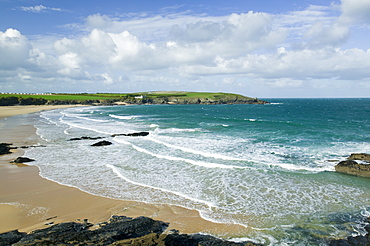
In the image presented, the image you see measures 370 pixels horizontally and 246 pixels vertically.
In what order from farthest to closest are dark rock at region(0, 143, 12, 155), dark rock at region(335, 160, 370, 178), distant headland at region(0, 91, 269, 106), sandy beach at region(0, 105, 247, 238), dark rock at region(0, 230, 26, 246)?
distant headland at region(0, 91, 269, 106) < dark rock at region(0, 143, 12, 155) < dark rock at region(335, 160, 370, 178) < sandy beach at region(0, 105, 247, 238) < dark rock at region(0, 230, 26, 246)

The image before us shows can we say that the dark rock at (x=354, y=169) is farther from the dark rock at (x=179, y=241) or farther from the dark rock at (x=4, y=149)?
the dark rock at (x=4, y=149)

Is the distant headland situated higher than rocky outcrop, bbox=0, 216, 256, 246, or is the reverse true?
the distant headland

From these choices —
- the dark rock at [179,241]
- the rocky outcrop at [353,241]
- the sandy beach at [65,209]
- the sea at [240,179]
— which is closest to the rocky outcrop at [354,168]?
the sea at [240,179]

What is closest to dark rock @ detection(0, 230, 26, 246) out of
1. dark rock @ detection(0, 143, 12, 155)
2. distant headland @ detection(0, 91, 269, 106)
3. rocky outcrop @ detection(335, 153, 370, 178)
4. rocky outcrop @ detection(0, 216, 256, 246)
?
rocky outcrop @ detection(0, 216, 256, 246)

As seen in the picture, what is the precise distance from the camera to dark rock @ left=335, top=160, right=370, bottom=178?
1680cm

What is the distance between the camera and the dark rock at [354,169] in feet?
55.1

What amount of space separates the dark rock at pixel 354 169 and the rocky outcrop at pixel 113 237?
12.4m

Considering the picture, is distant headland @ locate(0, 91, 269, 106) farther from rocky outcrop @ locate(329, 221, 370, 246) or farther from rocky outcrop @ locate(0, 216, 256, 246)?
rocky outcrop @ locate(329, 221, 370, 246)

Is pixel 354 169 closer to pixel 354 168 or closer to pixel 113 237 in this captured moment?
pixel 354 168

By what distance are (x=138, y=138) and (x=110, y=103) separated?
10769cm

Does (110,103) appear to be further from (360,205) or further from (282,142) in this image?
(360,205)

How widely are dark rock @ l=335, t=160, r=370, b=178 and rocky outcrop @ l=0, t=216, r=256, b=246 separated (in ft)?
40.7

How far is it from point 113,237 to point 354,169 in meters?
16.1

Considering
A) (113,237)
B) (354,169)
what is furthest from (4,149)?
(354,169)
